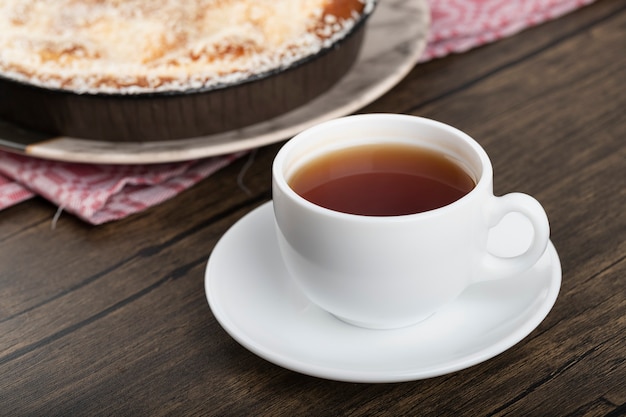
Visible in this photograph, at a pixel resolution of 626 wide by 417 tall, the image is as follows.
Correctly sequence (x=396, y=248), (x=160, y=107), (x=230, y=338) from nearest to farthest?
1. (x=396, y=248)
2. (x=230, y=338)
3. (x=160, y=107)

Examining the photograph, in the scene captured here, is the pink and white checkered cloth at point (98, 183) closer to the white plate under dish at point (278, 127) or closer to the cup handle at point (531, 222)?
the white plate under dish at point (278, 127)

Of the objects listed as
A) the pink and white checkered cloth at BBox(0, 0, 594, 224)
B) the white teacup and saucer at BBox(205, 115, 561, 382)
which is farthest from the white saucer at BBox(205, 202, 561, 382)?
the pink and white checkered cloth at BBox(0, 0, 594, 224)

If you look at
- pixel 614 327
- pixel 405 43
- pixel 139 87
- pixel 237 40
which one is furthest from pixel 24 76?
pixel 614 327

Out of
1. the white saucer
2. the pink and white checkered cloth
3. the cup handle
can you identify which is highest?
the cup handle

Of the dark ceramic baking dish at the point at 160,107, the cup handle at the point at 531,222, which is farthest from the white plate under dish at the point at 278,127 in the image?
the cup handle at the point at 531,222

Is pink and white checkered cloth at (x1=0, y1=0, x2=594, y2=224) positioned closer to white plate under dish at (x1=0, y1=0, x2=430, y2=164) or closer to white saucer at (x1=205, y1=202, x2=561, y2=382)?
white plate under dish at (x1=0, y1=0, x2=430, y2=164)

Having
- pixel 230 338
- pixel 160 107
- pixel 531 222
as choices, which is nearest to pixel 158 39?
pixel 160 107

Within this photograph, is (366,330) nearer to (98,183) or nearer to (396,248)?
(396,248)
